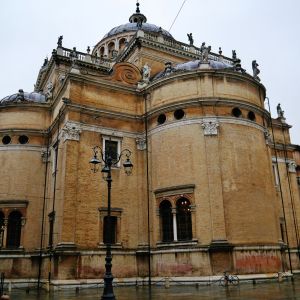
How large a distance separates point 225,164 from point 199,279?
649 centimetres

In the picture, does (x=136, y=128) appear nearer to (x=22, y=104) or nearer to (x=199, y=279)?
(x=22, y=104)

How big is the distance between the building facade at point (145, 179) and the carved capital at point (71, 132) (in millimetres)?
90

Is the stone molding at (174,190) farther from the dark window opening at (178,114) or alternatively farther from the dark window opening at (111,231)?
the dark window opening at (178,114)

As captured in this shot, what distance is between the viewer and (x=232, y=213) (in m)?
20.8

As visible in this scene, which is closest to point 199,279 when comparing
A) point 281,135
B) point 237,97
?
point 237,97

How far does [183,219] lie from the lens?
21594 mm

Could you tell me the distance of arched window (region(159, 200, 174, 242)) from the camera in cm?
2189

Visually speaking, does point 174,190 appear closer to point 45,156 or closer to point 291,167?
point 45,156

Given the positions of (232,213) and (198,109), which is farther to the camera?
(198,109)

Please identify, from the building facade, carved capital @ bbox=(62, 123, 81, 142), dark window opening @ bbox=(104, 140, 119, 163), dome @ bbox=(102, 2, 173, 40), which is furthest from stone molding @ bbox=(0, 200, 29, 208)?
dome @ bbox=(102, 2, 173, 40)

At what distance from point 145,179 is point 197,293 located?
903 cm

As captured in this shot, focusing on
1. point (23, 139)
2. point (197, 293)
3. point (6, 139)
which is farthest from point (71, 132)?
point (197, 293)

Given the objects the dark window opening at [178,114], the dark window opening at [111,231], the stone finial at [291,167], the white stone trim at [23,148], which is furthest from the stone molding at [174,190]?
the stone finial at [291,167]

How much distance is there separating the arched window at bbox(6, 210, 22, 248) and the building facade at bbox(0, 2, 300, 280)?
0.21 ft
